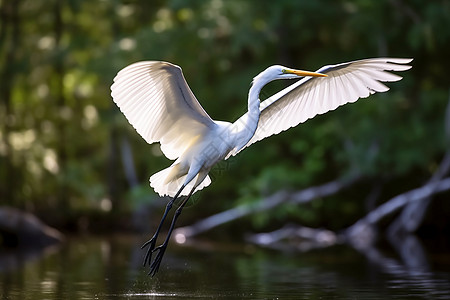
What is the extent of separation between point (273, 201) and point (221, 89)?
381 centimetres

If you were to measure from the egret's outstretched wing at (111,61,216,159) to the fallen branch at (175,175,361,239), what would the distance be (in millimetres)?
7527

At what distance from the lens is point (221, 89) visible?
1880 centimetres

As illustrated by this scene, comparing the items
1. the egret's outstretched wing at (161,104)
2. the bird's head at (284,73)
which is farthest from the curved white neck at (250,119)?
the egret's outstretched wing at (161,104)

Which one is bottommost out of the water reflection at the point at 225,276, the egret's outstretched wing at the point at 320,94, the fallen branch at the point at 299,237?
the water reflection at the point at 225,276

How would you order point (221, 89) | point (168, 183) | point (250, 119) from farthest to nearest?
point (221, 89)
point (168, 183)
point (250, 119)

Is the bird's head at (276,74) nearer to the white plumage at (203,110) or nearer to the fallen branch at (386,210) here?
the white plumage at (203,110)

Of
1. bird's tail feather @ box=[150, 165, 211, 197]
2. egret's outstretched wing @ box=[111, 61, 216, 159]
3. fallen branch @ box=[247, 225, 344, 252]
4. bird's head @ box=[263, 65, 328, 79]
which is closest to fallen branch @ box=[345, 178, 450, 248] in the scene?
fallen branch @ box=[247, 225, 344, 252]

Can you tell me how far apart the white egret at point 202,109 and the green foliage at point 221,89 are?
24.3 ft

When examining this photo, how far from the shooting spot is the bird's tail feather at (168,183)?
8148mm

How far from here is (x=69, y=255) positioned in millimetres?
12305

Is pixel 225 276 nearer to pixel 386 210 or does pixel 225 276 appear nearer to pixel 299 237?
pixel 299 237

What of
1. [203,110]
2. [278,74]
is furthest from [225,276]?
[278,74]

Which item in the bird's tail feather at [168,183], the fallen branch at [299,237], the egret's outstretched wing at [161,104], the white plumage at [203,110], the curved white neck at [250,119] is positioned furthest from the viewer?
the fallen branch at [299,237]

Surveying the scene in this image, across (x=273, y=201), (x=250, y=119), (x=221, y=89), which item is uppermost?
(x=221, y=89)
